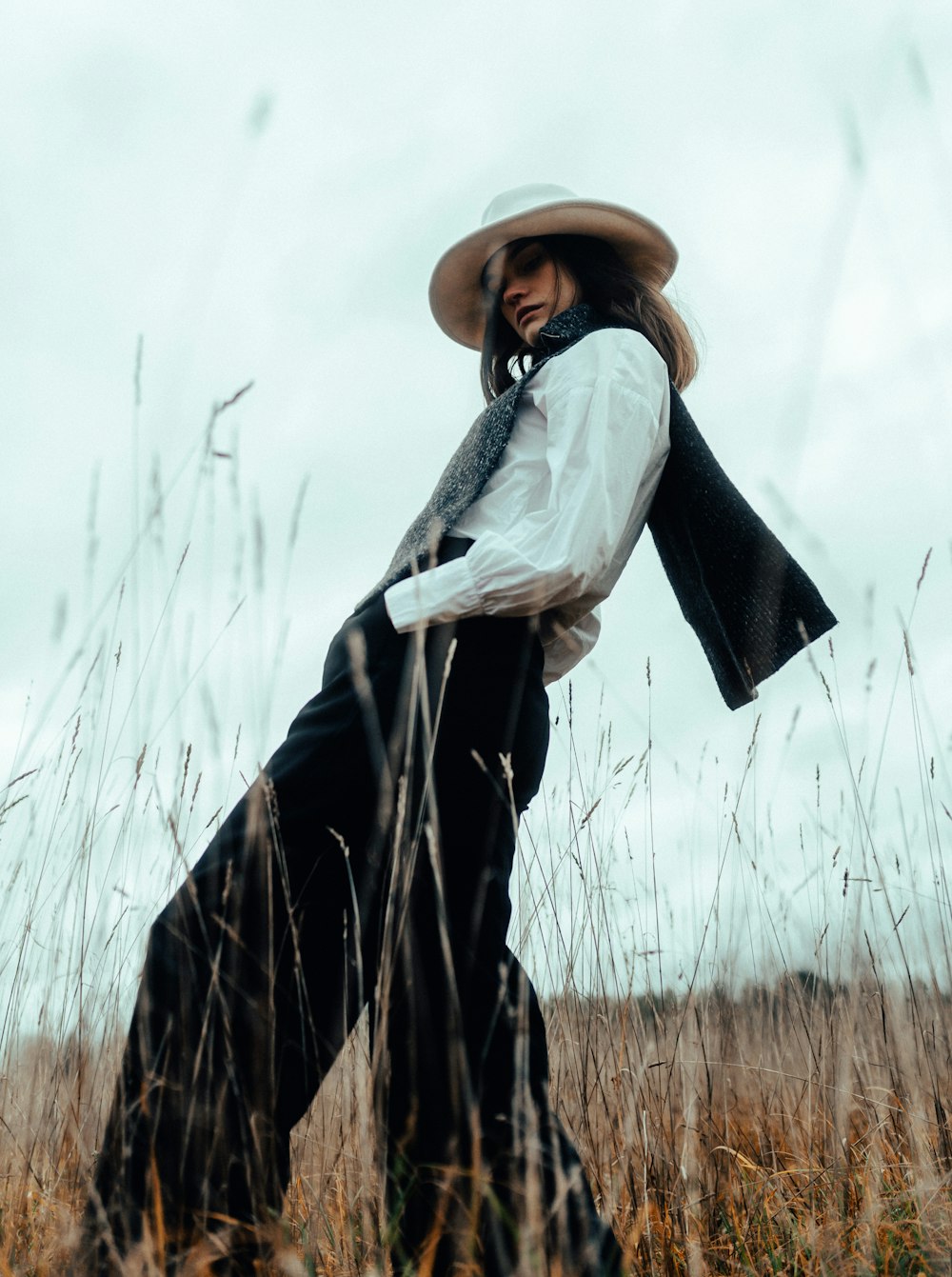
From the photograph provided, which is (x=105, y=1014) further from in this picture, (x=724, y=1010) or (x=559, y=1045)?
(x=724, y=1010)

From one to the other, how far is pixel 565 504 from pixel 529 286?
0.60 metres

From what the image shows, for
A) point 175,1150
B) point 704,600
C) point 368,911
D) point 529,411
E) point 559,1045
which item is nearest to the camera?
point 175,1150

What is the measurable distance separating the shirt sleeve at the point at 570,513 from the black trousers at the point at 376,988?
6cm

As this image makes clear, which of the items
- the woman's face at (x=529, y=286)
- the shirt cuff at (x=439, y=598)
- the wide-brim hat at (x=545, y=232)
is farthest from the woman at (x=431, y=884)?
the wide-brim hat at (x=545, y=232)

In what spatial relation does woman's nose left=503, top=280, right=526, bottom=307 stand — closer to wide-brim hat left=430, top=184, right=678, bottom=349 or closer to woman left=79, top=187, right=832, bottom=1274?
wide-brim hat left=430, top=184, right=678, bottom=349

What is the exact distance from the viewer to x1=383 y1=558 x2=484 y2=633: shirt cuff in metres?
1.19

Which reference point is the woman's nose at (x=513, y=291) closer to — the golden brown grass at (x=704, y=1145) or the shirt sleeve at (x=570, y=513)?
the shirt sleeve at (x=570, y=513)

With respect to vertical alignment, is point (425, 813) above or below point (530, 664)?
below

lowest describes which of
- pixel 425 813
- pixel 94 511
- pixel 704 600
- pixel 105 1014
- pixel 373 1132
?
pixel 373 1132

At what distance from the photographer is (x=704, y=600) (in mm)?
1509

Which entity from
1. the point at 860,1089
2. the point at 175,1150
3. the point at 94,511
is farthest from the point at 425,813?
the point at 860,1089

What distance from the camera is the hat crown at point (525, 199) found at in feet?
5.46

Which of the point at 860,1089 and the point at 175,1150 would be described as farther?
the point at 860,1089

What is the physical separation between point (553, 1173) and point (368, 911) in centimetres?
34
